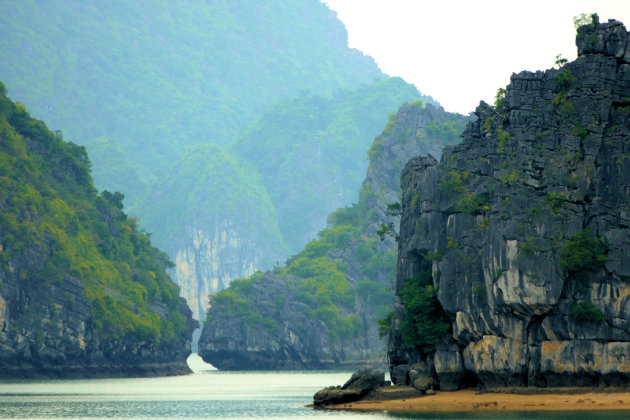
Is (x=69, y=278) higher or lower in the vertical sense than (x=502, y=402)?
higher

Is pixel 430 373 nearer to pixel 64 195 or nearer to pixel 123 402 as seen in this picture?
pixel 123 402

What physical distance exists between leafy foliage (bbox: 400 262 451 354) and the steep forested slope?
49.8 meters

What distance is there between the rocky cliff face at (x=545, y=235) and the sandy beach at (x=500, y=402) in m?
1.19

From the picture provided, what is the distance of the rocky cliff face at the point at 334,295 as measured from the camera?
138m

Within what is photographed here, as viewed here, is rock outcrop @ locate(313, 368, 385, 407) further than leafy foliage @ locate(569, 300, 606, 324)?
Yes

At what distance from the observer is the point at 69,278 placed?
108m

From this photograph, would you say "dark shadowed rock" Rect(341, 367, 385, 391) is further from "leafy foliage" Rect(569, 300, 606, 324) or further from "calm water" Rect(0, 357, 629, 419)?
"leafy foliage" Rect(569, 300, 606, 324)

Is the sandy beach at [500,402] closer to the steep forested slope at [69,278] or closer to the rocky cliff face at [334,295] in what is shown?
the steep forested slope at [69,278]

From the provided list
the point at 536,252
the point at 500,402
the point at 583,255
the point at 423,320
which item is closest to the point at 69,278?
the point at 423,320

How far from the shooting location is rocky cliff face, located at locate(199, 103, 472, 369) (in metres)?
138

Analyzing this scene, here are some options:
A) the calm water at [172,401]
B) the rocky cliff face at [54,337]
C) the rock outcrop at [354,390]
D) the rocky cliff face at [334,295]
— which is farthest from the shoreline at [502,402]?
the rocky cliff face at [334,295]

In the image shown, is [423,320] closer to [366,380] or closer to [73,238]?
[366,380]

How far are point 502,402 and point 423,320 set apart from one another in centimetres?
981

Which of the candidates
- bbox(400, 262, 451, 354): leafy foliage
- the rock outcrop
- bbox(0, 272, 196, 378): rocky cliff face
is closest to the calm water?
the rock outcrop
